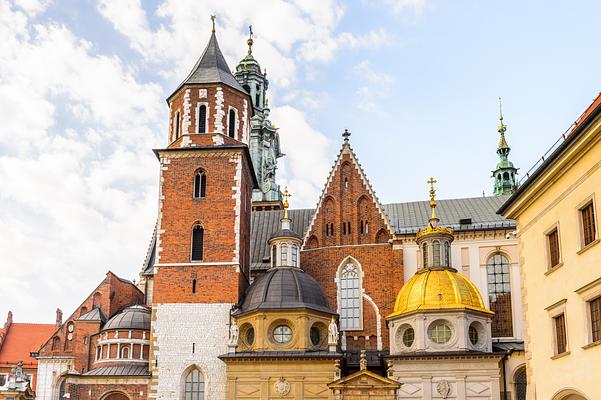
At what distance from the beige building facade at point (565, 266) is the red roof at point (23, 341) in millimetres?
50939

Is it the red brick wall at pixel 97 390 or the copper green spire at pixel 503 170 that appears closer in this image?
the red brick wall at pixel 97 390

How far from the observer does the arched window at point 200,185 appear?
133 ft

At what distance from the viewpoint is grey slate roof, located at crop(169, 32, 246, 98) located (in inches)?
1668

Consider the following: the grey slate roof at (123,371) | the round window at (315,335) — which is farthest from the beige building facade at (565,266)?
the grey slate roof at (123,371)

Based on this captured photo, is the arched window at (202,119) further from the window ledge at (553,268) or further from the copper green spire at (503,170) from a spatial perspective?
the copper green spire at (503,170)

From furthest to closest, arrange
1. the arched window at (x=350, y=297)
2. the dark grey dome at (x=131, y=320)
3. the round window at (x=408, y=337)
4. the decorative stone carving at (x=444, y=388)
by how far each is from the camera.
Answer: the dark grey dome at (x=131, y=320) < the arched window at (x=350, y=297) < the round window at (x=408, y=337) < the decorative stone carving at (x=444, y=388)

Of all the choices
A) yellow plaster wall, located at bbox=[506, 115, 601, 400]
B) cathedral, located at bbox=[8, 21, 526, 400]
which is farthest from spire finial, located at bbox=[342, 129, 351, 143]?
yellow plaster wall, located at bbox=[506, 115, 601, 400]

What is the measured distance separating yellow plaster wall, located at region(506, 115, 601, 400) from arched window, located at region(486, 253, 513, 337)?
56.7 ft

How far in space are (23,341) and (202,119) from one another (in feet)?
117

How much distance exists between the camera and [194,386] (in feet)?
122

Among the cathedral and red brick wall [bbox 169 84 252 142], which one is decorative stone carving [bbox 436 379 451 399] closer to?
the cathedral

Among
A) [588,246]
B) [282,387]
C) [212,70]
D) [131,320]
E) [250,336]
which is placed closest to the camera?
[588,246]

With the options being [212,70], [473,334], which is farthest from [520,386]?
[212,70]

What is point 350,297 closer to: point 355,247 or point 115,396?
point 355,247
